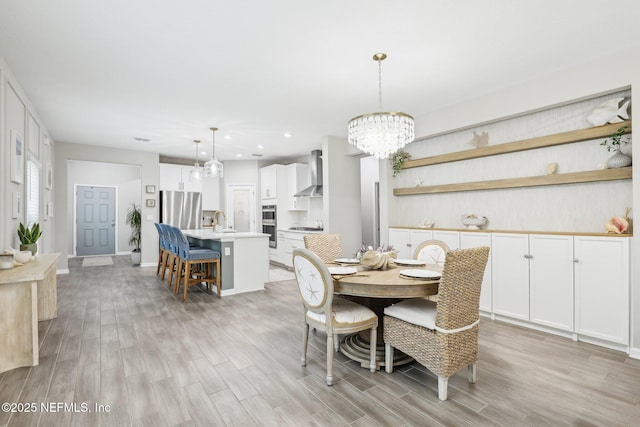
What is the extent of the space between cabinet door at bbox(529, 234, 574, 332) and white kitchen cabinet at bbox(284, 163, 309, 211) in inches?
189

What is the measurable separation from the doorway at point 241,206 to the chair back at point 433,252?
5.48m

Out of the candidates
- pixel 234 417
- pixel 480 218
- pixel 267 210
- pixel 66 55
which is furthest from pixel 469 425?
pixel 267 210

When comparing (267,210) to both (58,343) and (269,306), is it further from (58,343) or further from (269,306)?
(58,343)

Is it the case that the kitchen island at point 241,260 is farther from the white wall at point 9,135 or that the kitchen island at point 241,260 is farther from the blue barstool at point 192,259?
the white wall at point 9,135

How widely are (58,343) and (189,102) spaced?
2.90m

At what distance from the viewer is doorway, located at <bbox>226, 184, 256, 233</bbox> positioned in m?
8.17

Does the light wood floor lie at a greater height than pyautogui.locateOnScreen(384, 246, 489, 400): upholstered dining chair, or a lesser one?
lesser

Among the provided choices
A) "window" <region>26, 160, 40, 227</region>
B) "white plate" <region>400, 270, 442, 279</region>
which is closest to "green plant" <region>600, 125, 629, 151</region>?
"white plate" <region>400, 270, 442, 279</region>

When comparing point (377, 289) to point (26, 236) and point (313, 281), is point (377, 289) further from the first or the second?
point (26, 236)

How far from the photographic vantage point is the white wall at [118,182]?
8.85 metres

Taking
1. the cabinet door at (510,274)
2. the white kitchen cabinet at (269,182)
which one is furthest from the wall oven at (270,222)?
the cabinet door at (510,274)

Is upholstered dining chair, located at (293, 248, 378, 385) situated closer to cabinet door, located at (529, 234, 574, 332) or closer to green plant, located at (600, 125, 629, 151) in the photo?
cabinet door, located at (529, 234, 574, 332)

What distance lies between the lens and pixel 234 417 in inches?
73.0

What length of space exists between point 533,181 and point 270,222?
550 cm
